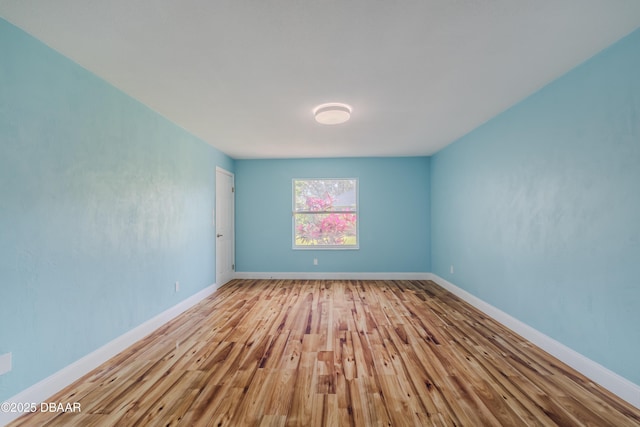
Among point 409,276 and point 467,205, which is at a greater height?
point 467,205

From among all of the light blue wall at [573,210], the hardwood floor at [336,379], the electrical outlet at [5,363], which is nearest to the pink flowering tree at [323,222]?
the hardwood floor at [336,379]

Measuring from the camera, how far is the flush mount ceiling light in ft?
9.28

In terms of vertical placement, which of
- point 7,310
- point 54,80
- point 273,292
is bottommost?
point 273,292

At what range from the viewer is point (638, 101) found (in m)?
1.77

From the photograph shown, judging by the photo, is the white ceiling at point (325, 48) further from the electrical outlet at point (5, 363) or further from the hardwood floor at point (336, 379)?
the hardwood floor at point (336, 379)

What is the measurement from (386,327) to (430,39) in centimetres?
274

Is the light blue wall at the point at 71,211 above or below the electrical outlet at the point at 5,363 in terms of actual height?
above

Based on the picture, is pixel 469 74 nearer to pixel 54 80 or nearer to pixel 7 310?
pixel 54 80

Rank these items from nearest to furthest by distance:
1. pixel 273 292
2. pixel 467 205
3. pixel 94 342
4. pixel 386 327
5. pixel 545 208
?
pixel 94 342 → pixel 545 208 → pixel 386 327 → pixel 467 205 → pixel 273 292

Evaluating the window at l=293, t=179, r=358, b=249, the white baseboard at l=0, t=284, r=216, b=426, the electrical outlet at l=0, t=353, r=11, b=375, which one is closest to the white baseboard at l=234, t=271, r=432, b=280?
the window at l=293, t=179, r=358, b=249

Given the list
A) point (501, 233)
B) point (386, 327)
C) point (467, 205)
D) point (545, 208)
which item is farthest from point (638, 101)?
point (386, 327)

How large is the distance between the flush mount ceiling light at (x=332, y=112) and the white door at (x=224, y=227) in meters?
2.57

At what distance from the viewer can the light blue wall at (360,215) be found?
5.43 metres

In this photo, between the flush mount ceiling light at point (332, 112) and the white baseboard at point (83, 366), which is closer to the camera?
the white baseboard at point (83, 366)
